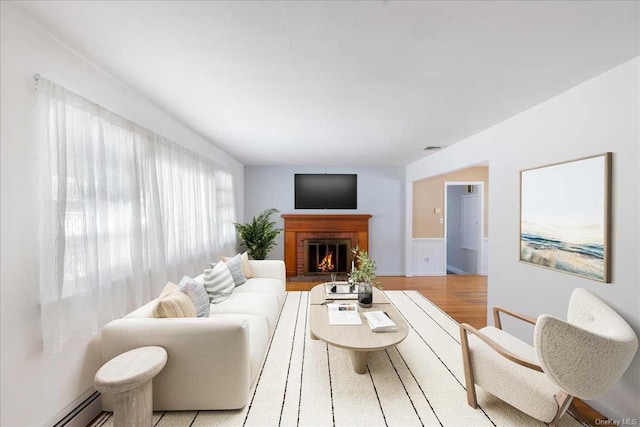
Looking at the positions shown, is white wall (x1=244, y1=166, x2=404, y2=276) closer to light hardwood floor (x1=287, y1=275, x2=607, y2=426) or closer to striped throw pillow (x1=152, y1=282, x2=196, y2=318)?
light hardwood floor (x1=287, y1=275, x2=607, y2=426)

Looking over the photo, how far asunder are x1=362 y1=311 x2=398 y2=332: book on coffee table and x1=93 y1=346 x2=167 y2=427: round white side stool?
159 centimetres

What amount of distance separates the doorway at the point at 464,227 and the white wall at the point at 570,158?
3.08 metres

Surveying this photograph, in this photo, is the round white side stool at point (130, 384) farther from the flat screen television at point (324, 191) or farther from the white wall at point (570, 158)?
the flat screen television at point (324, 191)

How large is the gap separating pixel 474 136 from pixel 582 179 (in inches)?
64.3

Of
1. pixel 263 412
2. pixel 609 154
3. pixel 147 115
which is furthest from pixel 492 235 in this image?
pixel 147 115

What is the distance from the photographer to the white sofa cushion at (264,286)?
11.1 ft

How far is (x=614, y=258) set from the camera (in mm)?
1802

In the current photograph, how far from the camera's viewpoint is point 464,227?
666 cm

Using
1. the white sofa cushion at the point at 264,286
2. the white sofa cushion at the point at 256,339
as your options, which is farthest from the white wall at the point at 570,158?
the white sofa cushion at the point at 264,286

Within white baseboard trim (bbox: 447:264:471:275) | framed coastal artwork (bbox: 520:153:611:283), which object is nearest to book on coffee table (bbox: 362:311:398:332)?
framed coastal artwork (bbox: 520:153:611:283)

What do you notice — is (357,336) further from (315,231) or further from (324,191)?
(324,191)

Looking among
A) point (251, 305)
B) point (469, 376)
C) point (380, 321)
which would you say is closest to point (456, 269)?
point (380, 321)

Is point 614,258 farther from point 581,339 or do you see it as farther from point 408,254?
point 408,254

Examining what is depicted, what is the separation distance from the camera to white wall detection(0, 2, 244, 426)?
4.35 feet
